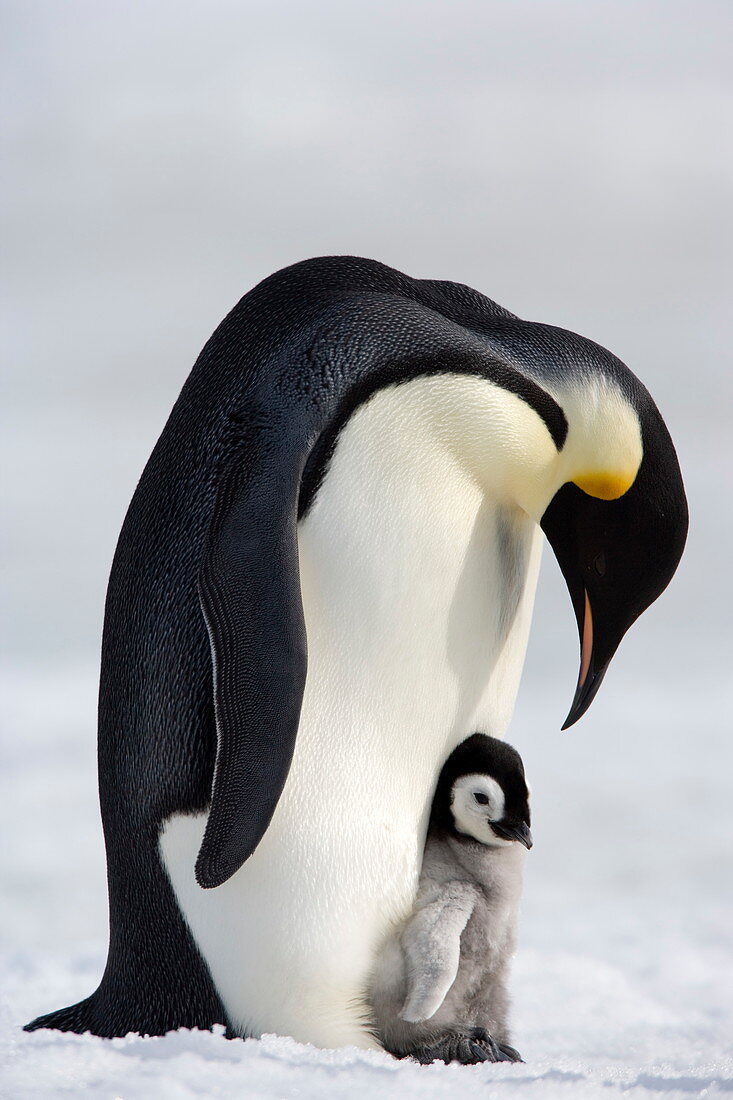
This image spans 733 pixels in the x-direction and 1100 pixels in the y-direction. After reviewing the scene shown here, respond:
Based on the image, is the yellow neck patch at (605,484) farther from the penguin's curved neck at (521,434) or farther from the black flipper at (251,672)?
the black flipper at (251,672)

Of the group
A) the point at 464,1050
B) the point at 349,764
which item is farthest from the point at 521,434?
the point at 464,1050

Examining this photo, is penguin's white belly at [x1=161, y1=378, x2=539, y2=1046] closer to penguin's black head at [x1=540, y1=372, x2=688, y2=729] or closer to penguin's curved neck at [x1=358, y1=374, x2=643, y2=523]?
penguin's curved neck at [x1=358, y1=374, x2=643, y2=523]

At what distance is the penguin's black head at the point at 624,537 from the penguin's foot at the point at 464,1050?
1.97ft

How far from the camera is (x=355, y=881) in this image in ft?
5.83

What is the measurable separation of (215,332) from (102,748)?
575 millimetres

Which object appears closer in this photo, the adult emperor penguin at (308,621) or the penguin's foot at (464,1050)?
the adult emperor penguin at (308,621)

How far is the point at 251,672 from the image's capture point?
5.29ft

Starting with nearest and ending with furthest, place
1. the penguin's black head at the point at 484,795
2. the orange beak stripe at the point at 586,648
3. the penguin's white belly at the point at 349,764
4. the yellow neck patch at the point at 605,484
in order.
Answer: the penguin's white belly at the point at 349,764
the penguin's black head at the point at 484,795
the yellow neck patch at the point at 605,484
the orange beak stripe at the point at 586,648

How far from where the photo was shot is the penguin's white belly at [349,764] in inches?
68.9

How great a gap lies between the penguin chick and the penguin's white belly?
0.04 meters

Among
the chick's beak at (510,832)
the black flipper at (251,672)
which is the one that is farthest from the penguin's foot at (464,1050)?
the black flipper at (251,672)

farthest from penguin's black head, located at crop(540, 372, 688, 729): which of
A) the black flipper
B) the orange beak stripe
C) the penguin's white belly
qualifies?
the black flipper

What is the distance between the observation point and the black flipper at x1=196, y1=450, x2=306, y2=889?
63.0 inches

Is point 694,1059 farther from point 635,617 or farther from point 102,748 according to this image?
point 102,748
